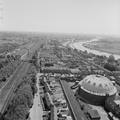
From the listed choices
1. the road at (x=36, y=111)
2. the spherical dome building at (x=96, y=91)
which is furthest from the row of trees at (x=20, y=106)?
the spherical dome building at (x=96, y=91)

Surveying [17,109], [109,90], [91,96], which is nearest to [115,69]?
[109,90]

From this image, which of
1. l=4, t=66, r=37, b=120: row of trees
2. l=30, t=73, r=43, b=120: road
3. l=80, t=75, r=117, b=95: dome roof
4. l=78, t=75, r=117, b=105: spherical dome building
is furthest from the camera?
l=80, t=75, r=117, b=95: dome roof

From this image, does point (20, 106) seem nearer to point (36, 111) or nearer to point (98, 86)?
point (36, 111)

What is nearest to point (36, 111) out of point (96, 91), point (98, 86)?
point (96, 91)

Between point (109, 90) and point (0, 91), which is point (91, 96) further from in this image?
point (0, 91)

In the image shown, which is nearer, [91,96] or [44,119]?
[44,119]

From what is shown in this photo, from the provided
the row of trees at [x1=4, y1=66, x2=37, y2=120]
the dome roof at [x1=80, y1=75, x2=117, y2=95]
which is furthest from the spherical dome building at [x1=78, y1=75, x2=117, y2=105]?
the row of trees at [x1=4, y1=66, x2=37, y2=120]

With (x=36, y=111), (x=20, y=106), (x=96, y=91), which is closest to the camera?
(x=20, y=106)

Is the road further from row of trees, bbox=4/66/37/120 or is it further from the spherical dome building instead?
the spherical dome building
